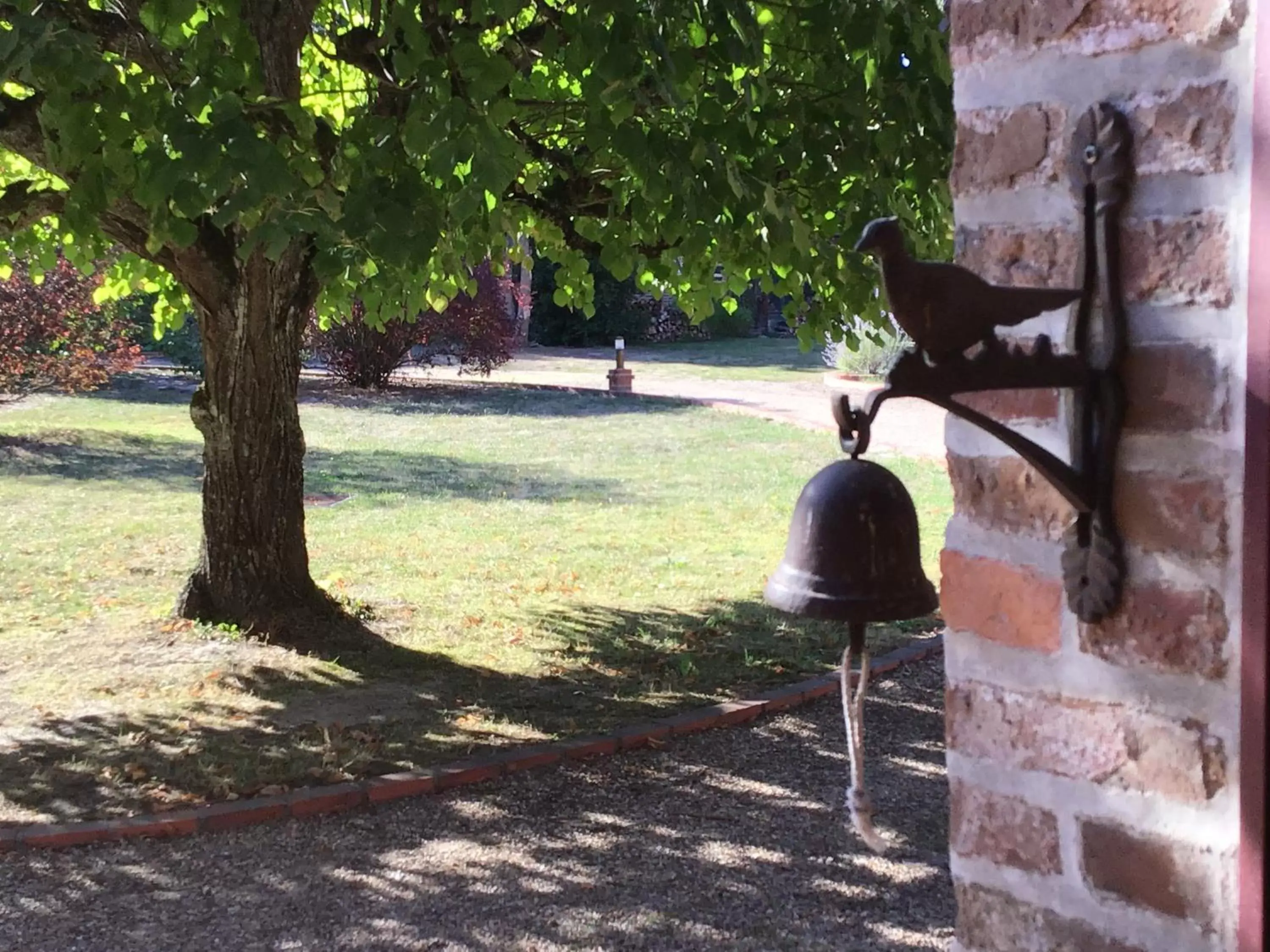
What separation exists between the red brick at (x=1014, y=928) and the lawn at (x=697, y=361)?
74.0 ft

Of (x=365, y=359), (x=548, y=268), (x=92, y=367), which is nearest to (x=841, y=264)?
(x=92, y=367)

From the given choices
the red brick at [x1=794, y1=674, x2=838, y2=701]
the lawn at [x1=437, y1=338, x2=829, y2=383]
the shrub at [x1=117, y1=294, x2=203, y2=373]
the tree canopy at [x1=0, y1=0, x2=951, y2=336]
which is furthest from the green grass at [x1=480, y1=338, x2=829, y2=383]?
the tree canopy at [x1=0, y1=0, x2=951, y2=336]

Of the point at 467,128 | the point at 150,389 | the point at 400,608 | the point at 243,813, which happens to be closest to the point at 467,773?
the point at 243,813

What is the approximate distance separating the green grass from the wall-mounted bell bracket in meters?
22.7

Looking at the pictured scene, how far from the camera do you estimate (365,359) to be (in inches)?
844

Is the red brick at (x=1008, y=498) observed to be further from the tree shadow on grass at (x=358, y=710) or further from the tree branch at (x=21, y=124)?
the tree branch at (x=21, y=124)

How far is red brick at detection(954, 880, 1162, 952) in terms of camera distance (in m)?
1.25

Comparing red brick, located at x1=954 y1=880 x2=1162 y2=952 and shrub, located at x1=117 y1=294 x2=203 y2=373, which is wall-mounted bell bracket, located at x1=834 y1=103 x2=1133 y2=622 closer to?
red brick, located at x1=954 y1=880 x2=1162 y2=952

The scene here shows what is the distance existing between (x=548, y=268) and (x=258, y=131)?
1167 inches

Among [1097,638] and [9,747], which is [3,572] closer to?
[9,747]

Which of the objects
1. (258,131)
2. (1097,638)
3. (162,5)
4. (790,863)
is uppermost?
(162,5)

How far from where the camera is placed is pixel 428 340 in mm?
21922

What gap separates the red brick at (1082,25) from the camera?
1.10m

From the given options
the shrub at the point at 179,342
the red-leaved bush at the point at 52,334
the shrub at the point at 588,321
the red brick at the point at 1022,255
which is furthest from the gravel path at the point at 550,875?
the shrub at the point at 588,321
